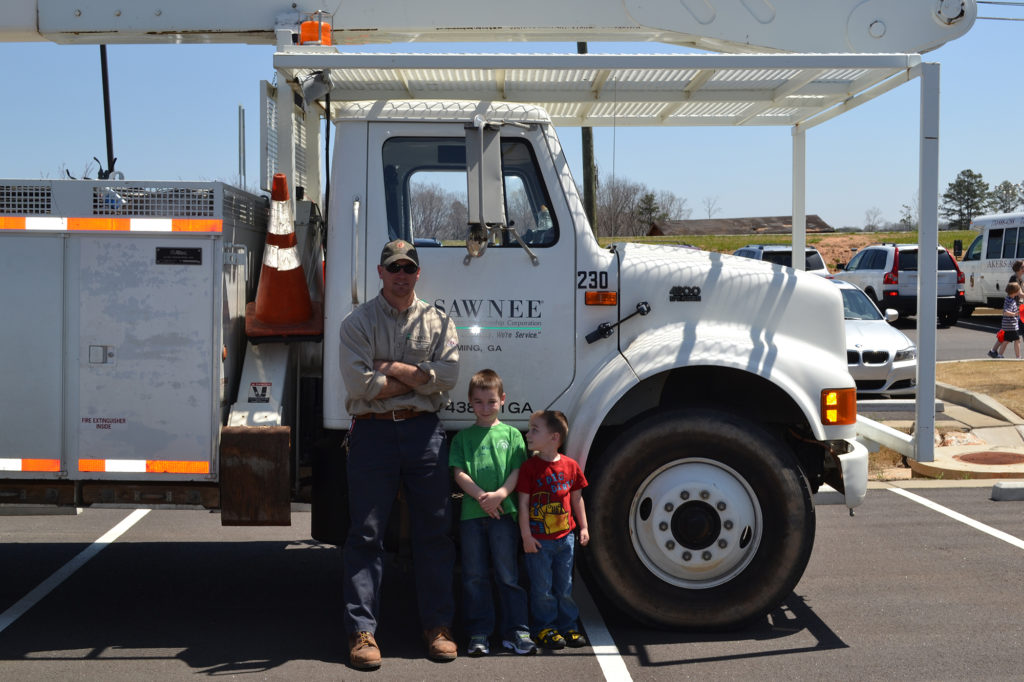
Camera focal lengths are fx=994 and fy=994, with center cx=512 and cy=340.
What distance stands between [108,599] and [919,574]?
16.1ft

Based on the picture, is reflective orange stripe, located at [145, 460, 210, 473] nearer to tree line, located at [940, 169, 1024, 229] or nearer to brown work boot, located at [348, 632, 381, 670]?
brown work boot, located at [348, 632, 381, 670]

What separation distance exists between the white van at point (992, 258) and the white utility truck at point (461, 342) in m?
22.7

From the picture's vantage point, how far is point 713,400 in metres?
5.50

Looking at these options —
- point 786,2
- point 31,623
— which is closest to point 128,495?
point 31,623

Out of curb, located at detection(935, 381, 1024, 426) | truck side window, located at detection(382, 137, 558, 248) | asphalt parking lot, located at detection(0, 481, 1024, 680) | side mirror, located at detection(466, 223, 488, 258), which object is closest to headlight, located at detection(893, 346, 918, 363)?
curb, located at detection(935, 381, 1024, 426)

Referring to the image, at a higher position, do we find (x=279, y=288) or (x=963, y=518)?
(x=279, y=288)

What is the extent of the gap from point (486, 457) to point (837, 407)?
1.81 meters

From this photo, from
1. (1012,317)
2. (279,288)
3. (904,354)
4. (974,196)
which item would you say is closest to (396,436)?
(279,288)

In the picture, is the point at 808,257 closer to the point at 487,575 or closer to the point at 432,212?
the point at 432,212

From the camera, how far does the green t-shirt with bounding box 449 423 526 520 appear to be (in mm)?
4957

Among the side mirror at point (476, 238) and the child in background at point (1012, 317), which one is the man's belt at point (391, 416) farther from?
the child in background at point (1012, 317)

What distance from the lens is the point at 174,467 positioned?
5016 mm

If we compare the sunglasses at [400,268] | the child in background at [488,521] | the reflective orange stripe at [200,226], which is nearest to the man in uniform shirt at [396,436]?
the sunglasses at [400,268]

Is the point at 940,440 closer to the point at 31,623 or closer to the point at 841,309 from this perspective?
the point at 841,309
